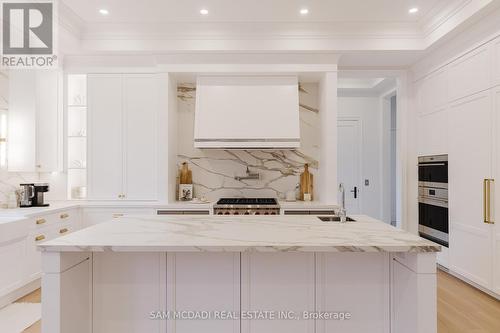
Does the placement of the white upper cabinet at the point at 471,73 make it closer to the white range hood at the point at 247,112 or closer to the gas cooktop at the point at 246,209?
the white range hood at the point at 247,112

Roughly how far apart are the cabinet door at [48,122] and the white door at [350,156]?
444cm

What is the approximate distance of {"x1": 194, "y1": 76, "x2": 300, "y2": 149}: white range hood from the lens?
3650mm

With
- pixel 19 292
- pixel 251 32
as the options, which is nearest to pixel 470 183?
pixel 251 32

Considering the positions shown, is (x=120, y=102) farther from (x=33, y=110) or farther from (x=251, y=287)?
(x=251, y=287)

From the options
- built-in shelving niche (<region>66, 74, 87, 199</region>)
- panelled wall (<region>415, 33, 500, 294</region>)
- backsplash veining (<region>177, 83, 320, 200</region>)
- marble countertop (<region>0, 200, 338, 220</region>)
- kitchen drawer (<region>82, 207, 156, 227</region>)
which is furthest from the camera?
backsplash veining (<region>177, 83, 320, 200</region>)

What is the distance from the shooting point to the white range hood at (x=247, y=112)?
12.0 ft

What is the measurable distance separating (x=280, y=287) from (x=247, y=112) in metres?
2.38

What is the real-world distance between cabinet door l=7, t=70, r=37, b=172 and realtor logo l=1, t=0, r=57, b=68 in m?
0.17

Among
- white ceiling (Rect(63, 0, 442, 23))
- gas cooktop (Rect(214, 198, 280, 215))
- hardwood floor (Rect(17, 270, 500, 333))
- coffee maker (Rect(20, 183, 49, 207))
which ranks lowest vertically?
hardwood floor (Rect(17, 270, 500, 333))

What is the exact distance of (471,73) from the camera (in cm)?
301

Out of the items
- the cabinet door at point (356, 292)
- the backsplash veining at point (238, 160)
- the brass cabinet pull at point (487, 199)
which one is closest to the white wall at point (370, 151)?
the backsplash veining at point (238, 160)

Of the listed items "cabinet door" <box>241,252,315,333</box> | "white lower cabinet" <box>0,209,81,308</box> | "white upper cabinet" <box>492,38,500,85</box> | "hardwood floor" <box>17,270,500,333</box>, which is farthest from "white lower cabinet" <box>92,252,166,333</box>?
"white upper cabinet" <box>492,38,500,85</box>

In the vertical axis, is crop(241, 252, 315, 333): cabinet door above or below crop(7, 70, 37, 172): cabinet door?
below

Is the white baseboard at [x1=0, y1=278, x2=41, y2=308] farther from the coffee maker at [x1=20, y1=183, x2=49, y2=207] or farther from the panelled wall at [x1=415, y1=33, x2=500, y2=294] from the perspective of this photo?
the panelled wall at [x1=415, y1=33, x2=500, y2=294]
